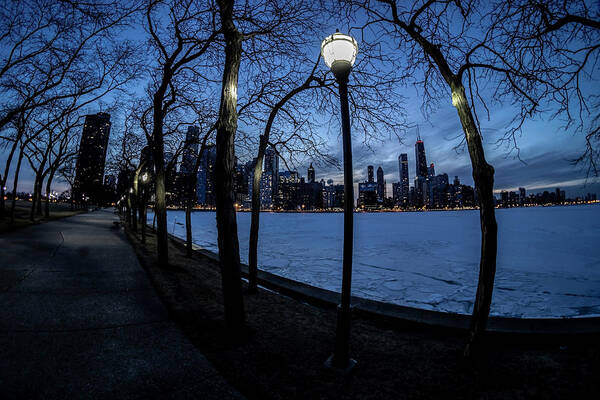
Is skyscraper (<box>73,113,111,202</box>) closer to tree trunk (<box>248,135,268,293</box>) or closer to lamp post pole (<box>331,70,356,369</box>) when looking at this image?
tree trunk (<box>248,135,268,293</box>)

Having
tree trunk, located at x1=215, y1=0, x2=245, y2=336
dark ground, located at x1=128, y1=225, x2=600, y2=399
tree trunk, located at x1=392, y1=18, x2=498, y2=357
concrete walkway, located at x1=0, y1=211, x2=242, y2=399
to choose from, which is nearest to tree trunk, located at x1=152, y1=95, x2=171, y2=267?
concrete walkway, located at x1=0, y1=211, x2=242, y2=399

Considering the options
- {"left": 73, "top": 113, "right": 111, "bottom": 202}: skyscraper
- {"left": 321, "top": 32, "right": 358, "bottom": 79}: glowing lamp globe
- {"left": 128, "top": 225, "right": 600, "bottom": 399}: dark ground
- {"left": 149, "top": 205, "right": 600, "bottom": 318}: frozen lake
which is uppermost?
{"left": 73, "top": 113, "right": 111, "bottom": 202}: skyscraper

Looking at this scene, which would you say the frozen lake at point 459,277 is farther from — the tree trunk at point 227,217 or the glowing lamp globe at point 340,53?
the glowing lamp globe at point 340,53

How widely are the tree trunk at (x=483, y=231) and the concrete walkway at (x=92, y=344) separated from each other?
3.36 metres

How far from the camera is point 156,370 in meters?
3.18

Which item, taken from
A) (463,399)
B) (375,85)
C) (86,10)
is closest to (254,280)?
(463,399)

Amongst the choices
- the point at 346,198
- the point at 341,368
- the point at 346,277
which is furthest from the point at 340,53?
the point at 341,368

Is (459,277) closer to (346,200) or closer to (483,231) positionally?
(483,231)

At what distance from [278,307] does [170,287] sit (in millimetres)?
3051

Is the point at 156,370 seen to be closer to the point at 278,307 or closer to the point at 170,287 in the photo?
the point at 278,307

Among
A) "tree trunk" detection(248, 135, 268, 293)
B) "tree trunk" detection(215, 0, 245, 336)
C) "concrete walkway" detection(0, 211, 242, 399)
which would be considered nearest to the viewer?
"concrete walkway" detection(0, 211, 242, 399)

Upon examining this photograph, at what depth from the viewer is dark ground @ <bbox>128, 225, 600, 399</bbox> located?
2993 millimetres

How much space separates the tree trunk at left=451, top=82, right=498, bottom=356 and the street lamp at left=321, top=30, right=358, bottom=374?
1699 millimetres

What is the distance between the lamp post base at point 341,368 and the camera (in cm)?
336
